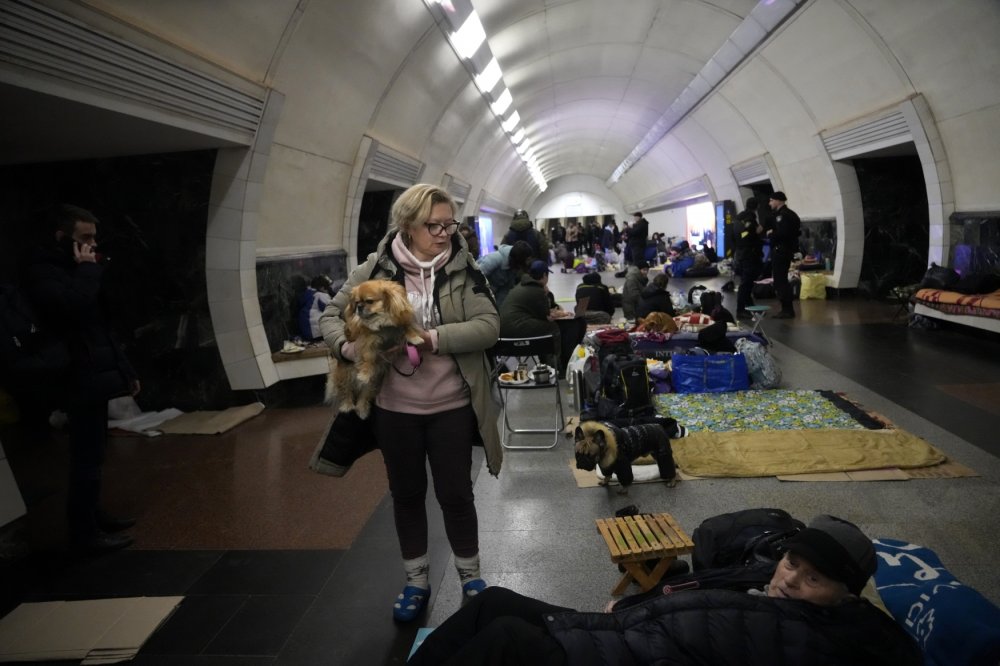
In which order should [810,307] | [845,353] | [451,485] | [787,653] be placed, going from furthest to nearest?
[810,307] < [845,353] < [451,485] < [787,653]

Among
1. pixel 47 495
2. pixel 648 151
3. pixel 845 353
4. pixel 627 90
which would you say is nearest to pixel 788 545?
pixel 47 495

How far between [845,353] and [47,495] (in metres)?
8.36

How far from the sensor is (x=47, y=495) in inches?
177

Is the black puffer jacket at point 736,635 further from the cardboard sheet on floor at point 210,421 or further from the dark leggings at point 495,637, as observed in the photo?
the cardboard sheet on floor at point 210,421

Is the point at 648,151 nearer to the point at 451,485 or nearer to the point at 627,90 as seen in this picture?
the point at 627,90

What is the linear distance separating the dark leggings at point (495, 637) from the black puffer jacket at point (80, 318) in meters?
2.66

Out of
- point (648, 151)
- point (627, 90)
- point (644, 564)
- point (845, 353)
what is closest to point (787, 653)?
point (644, 564)

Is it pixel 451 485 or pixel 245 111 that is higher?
pixel 245 111

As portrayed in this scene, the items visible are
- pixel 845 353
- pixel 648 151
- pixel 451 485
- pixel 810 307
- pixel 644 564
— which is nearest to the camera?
pixel 451 485

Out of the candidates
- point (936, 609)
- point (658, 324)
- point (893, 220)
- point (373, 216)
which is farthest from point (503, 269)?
point (893, 220)

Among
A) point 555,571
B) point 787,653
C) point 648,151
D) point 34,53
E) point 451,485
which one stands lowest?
point 555,571

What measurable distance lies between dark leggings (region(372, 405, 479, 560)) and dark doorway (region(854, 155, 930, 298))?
11327 mm

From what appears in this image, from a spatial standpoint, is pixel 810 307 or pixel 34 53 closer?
pixel 34 53

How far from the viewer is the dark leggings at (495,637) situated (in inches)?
66.1
